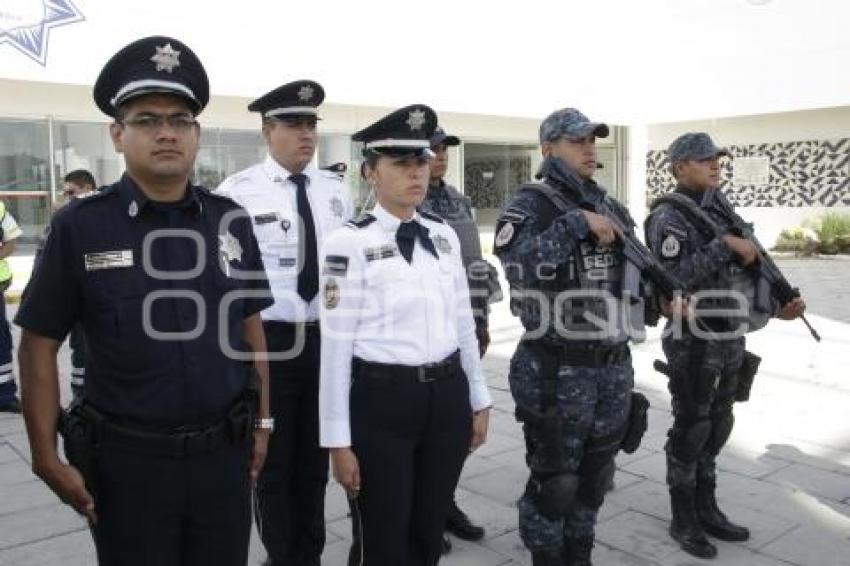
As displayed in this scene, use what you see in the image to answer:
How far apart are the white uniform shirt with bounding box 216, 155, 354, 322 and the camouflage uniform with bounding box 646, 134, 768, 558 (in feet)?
5.32

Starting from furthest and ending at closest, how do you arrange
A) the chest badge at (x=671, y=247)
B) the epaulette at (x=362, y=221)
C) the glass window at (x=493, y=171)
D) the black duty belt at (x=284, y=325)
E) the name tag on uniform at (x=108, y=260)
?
the glass window at (x=493, y=171) → the chest badge at (x=671, y=247) → the black duty belt at (x=284, y=325) → the epaulette at (x=362, y=221) → the name tag on uniform at (x=108, y=260)

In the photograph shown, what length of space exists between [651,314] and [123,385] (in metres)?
2.31

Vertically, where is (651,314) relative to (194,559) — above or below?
above

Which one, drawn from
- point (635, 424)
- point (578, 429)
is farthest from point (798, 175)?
point (578, 429)

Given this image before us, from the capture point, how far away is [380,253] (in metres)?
2.51

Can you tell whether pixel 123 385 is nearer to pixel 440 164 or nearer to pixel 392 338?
pixel 392 338

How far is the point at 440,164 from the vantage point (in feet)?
12.7

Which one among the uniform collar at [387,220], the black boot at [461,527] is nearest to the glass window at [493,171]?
the black boot at [461,527]

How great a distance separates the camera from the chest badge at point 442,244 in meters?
2.68

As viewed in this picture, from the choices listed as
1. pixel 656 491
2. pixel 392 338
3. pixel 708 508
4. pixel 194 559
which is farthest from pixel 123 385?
pixel 656 491

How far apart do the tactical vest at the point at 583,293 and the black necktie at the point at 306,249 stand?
89 cm

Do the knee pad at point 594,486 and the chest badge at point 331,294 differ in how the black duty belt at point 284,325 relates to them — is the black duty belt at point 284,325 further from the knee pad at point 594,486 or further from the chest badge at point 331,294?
the knee pad at point 594,486

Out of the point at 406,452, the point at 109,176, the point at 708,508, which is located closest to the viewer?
the point at 406,452

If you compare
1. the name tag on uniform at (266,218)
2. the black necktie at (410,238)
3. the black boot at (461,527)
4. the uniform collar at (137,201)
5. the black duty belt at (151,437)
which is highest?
the uniform collar at (137,201)
